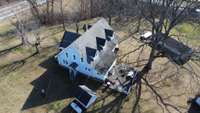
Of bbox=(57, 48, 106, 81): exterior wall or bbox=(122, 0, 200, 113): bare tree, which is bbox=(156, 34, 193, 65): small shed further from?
bbox=(57, 48, 106, 81): exterior wall

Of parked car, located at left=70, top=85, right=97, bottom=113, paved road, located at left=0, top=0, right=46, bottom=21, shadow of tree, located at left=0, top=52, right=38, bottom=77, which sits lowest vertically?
parked car, located at left=70, top=85, right=97, bottom=113

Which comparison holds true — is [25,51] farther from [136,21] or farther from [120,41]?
[136,21]

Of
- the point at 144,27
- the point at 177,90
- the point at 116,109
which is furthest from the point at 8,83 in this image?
the point at 144,27

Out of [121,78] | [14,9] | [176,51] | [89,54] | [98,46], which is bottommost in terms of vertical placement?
[121,78]

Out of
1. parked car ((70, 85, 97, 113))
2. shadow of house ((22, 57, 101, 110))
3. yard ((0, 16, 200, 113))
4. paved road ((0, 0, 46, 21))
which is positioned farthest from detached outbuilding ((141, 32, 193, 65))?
paved road ((0, 0, 46, 21))

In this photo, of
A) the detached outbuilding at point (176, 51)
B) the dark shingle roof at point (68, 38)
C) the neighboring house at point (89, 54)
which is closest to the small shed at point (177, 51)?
the detached outbuilding at point (176, 51)

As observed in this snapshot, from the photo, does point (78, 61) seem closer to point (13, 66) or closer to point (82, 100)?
point (82, 100)

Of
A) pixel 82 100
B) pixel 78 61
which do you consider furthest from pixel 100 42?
pixel 82 100
